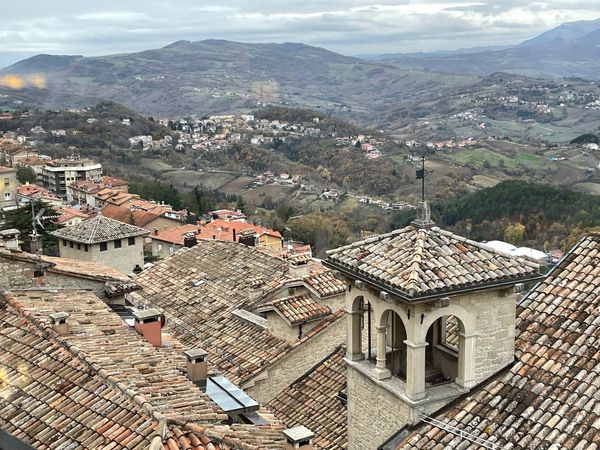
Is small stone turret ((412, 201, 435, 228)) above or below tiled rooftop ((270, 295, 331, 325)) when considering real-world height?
Result: above

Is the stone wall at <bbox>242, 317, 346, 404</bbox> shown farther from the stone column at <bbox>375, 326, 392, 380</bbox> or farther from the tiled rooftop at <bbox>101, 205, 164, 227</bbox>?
the tiled rooftop at <bbox>101, 205, 164, 227</bbox>

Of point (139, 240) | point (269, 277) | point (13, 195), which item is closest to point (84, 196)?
point (13, 195)

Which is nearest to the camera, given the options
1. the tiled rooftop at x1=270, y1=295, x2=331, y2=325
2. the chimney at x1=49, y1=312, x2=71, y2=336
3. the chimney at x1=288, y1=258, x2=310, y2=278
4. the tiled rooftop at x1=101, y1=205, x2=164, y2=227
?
the chimney at x1=49, y1=312, x2=71, y2=336

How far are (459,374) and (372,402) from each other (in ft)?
4.20

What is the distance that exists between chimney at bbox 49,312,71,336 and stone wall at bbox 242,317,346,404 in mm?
5874

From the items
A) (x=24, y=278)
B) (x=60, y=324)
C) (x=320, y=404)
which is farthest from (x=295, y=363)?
(x=60, y=324)

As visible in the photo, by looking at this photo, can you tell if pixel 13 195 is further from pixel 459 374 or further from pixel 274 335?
pixel 459 374

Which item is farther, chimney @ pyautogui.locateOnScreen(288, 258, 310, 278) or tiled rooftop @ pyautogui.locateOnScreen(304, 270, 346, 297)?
chimney @ pyautogui.locateOnScreen(288, 258, 310, 278)

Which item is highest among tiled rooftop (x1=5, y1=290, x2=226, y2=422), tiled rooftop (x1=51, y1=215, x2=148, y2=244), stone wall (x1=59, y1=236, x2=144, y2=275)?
tiled rooftop (x1=5, y1=290, x2=226, y2=422)

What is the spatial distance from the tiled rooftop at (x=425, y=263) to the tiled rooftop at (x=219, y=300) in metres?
7.04

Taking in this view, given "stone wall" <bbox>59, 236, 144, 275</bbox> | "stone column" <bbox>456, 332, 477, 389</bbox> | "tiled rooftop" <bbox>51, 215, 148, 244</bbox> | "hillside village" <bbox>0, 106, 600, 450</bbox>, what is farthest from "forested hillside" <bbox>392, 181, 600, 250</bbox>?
"stone column" <bbox>456, 332, 477, 389</bbox>

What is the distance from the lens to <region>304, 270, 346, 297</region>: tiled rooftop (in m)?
17.5

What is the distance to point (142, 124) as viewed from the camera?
178875mm

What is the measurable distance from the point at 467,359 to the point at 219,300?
41.2ft
